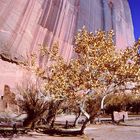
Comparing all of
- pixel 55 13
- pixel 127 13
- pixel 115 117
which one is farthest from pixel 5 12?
pixel 127 13

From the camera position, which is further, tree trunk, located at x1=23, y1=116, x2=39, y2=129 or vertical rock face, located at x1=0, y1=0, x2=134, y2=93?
vertical rock face, located at x1=0, y1=0, x2=134, y2=93

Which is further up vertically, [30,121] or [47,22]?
[47,22]

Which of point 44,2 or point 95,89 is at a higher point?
point 44,2

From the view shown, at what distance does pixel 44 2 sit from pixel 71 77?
81.1 feet

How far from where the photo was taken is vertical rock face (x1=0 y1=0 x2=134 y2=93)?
35.0 m

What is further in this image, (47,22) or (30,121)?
(47,22)

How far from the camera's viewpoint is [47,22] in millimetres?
41000

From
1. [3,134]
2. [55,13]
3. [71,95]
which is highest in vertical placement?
[55,13]

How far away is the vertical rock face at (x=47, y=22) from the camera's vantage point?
3497 centimetres

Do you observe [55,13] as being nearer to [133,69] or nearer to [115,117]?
[115,117]

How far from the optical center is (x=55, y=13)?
42812 mm

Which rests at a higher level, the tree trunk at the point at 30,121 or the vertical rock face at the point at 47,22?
the vertical rock face at the point at 47,22

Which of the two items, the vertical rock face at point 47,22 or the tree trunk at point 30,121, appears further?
the vertical rock face at point 47,22

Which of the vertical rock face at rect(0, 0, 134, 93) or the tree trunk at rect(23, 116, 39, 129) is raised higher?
the vertical rock face at rect(0, 0, 134, 93)
